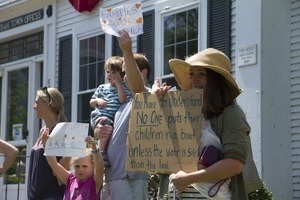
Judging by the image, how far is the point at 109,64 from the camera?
4891 mm

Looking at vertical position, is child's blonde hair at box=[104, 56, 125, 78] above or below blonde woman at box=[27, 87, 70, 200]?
above

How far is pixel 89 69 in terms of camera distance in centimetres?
1067

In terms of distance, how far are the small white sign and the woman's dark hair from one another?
4269 mm

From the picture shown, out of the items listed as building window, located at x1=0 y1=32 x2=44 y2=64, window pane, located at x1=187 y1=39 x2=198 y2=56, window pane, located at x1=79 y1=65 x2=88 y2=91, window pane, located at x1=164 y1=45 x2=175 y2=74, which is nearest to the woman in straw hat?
window pane, located at x1=187 y1=39 x2=198 y2=56

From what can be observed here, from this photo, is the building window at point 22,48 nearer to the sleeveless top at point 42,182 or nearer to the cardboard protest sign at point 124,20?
the sleeveless top at point 42,182

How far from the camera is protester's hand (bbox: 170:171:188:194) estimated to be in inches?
124

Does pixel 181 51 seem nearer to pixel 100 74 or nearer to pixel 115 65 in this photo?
pixel 100 74

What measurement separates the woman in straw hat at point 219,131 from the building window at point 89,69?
7.02m

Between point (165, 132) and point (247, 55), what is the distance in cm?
432

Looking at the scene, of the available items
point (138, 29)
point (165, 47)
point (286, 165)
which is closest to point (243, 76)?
point (286, 165)

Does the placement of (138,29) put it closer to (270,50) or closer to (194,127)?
(194,127)

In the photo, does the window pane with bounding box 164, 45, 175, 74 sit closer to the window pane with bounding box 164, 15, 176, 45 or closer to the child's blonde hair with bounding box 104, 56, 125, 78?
the window pane with bounding box 164, 15, 176, 45

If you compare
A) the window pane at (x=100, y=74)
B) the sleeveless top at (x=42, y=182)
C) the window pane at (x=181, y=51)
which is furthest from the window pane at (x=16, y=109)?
the sleeveless top at (x=42, y=182)

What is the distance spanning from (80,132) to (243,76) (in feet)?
11.0
